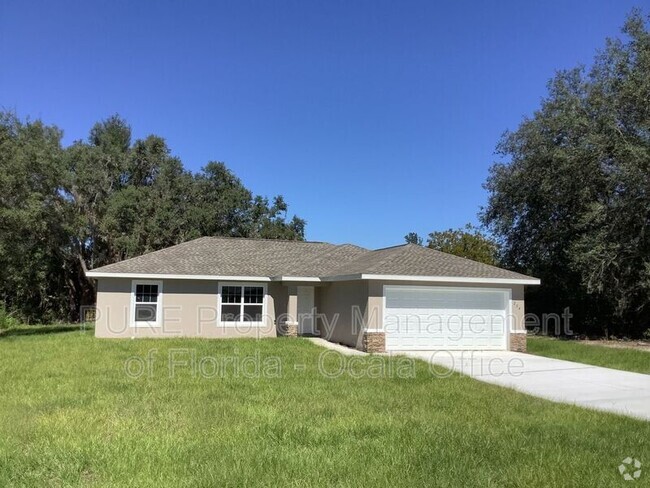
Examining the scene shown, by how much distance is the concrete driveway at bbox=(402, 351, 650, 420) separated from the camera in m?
9.27

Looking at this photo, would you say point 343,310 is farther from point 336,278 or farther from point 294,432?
point 294,432

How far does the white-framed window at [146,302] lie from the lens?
19844 millimetres

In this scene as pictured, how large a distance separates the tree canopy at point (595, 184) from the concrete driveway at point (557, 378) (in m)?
8.44

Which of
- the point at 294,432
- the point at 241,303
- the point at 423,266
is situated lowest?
the point at 294,432

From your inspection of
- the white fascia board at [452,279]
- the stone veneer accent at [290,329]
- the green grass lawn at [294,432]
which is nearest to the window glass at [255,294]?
the stone veneer accent at [290,329]

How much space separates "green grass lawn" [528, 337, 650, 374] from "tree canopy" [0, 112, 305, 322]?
22447mm

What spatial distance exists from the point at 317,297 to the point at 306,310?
68 centimetres

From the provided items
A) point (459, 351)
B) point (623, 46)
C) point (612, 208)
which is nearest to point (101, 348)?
point (459, 351)

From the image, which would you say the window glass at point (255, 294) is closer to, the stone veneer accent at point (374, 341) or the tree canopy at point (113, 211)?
the stone veneer accent at point (374, 341)

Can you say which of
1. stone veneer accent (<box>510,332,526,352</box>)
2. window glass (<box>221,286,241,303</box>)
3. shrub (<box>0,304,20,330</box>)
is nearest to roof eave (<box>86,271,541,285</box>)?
window glass (<box>221,286,241,303</box>)

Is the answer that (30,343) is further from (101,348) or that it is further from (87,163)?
(87,163)

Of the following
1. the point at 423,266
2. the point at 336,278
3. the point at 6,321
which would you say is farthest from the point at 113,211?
the point at 423,266

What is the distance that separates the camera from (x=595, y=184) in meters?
22.9

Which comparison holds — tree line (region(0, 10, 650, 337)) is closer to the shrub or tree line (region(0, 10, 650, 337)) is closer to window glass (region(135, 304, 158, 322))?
the shrub
